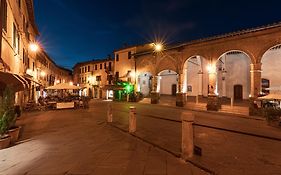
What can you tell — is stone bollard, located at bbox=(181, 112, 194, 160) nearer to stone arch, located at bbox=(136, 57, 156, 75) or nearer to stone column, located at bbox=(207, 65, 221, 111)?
stone column, located at bbox=(207, 65, 221, 111)

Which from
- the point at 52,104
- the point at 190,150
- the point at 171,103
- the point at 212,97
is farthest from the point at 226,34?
the point at 52,104

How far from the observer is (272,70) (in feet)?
72.6

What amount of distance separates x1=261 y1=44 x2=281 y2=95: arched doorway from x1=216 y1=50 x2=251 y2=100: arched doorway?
2.31 m

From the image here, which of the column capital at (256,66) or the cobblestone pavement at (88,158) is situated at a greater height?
the column capital at (256,66)

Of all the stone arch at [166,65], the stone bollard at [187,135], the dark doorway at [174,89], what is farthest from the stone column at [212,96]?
the stone bollard at [187,135]

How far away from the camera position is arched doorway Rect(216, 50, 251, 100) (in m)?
25.1

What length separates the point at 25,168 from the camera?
5.29 m

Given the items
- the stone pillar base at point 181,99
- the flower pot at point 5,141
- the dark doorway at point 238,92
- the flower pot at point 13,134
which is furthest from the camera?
the dark doorway at point 238,92

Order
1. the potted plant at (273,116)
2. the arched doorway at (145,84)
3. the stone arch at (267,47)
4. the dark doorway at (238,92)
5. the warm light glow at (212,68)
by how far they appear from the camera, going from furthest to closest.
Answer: the arched doorway at (145,84) < the dark doorway at (238,92) < the warm light glow at (212,68) < the stone arch at (267,47) < the potted plant at (273,116)

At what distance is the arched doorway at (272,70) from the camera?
2162 cm

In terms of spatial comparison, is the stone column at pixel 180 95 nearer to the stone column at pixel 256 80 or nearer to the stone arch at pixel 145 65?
the stone arch at pixel 145 65

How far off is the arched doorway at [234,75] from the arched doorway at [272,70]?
90.9 inches

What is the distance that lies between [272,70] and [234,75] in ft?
14.5

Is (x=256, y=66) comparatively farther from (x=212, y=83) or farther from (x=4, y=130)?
(x=4, y=130)
